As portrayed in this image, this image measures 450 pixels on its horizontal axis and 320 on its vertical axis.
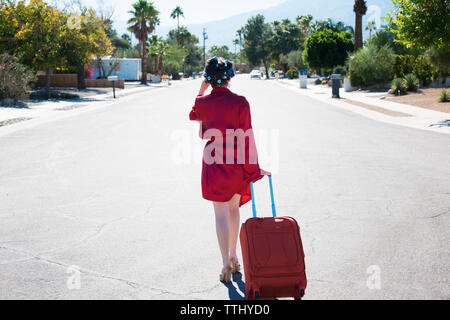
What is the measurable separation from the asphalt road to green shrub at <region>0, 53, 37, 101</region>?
14.5 metres

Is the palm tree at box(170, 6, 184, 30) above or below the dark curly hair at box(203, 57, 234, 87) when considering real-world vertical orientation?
above

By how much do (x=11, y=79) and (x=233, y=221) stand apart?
960 inches

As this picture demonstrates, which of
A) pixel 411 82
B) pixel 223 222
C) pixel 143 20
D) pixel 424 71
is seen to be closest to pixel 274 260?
pixel 223 222

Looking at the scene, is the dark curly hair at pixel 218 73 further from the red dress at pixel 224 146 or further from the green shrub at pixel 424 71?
the green shrub at pixel 424 71

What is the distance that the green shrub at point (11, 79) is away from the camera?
83.6ft

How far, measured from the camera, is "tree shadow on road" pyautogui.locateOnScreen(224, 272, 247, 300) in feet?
12.8

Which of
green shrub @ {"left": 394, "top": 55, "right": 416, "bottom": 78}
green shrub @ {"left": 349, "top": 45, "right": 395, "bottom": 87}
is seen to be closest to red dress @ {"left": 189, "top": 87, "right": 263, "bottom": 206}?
green shrub @ {"left": 394, "top": 55, "right": 416, "bottom": 78}

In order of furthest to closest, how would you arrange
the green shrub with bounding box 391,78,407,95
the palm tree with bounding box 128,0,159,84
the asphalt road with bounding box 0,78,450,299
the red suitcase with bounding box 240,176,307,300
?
1. the palm tree with bounding box 128,0,159,84
2. the green shrub with bounding box 391,78,407,95
3. the asphalt road with bounding box 0,78,450,299
4. the red suitcase with bounding box 240,176,307,300

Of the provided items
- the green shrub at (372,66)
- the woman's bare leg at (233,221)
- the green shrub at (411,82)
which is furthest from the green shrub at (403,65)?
the woman's bare leg at (233,221)

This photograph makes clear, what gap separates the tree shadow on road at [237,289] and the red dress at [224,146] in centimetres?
71

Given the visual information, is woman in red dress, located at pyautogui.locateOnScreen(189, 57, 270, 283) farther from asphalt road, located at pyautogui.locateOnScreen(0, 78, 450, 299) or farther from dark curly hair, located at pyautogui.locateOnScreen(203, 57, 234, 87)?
asphalt road, located at pyautogui.locateOnScreen(0, 78, 450, 299)

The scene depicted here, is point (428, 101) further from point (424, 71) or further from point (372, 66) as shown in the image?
point (372, 66)

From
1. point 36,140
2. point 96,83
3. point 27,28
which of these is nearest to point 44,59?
point 27,28

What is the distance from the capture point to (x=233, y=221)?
4289 millimetres
